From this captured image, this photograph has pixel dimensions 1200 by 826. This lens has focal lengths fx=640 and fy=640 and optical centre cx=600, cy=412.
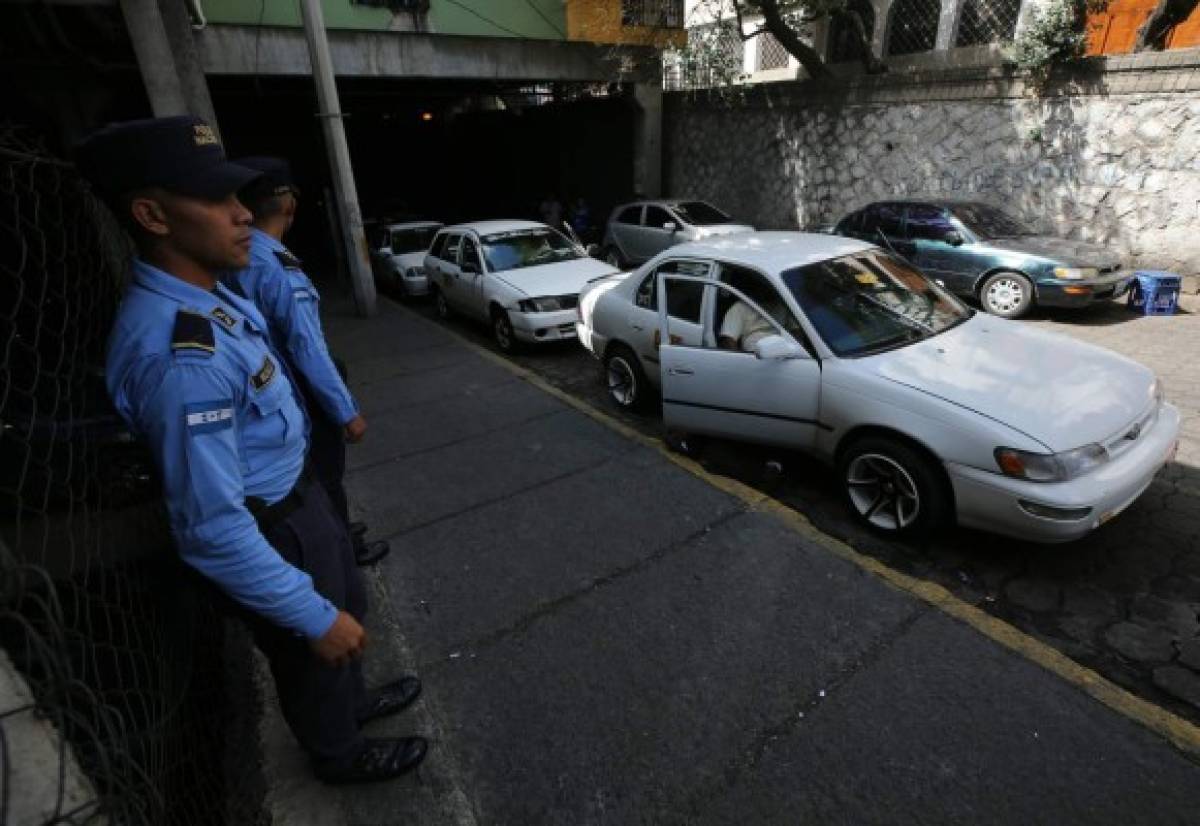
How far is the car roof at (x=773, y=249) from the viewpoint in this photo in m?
4.40

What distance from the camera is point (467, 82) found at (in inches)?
635

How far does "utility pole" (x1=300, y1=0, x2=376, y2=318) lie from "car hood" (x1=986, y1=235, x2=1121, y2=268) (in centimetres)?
912

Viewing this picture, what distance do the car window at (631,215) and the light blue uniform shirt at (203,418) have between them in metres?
11.4

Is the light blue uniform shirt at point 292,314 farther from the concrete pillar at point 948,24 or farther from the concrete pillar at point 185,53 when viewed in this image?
the concrete pillar at point 948,24

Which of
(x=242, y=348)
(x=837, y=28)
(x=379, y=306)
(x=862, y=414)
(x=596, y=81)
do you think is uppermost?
(x=837, y=28)

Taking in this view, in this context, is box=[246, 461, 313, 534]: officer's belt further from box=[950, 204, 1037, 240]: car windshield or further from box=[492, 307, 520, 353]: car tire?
box=[950, 204, 1037, 240]: car windshield

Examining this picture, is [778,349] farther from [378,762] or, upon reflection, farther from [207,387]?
[207,387]

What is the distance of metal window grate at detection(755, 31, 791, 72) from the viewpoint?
54.1 ft

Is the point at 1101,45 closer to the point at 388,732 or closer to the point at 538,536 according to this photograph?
the point at 538,536

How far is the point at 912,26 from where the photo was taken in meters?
13.1

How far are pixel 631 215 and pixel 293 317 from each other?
1042cm

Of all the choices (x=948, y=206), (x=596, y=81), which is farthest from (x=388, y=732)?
(x=596, y=81)

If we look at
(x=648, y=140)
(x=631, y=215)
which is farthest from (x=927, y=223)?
(x=648, y=140)

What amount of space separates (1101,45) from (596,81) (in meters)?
9.55
